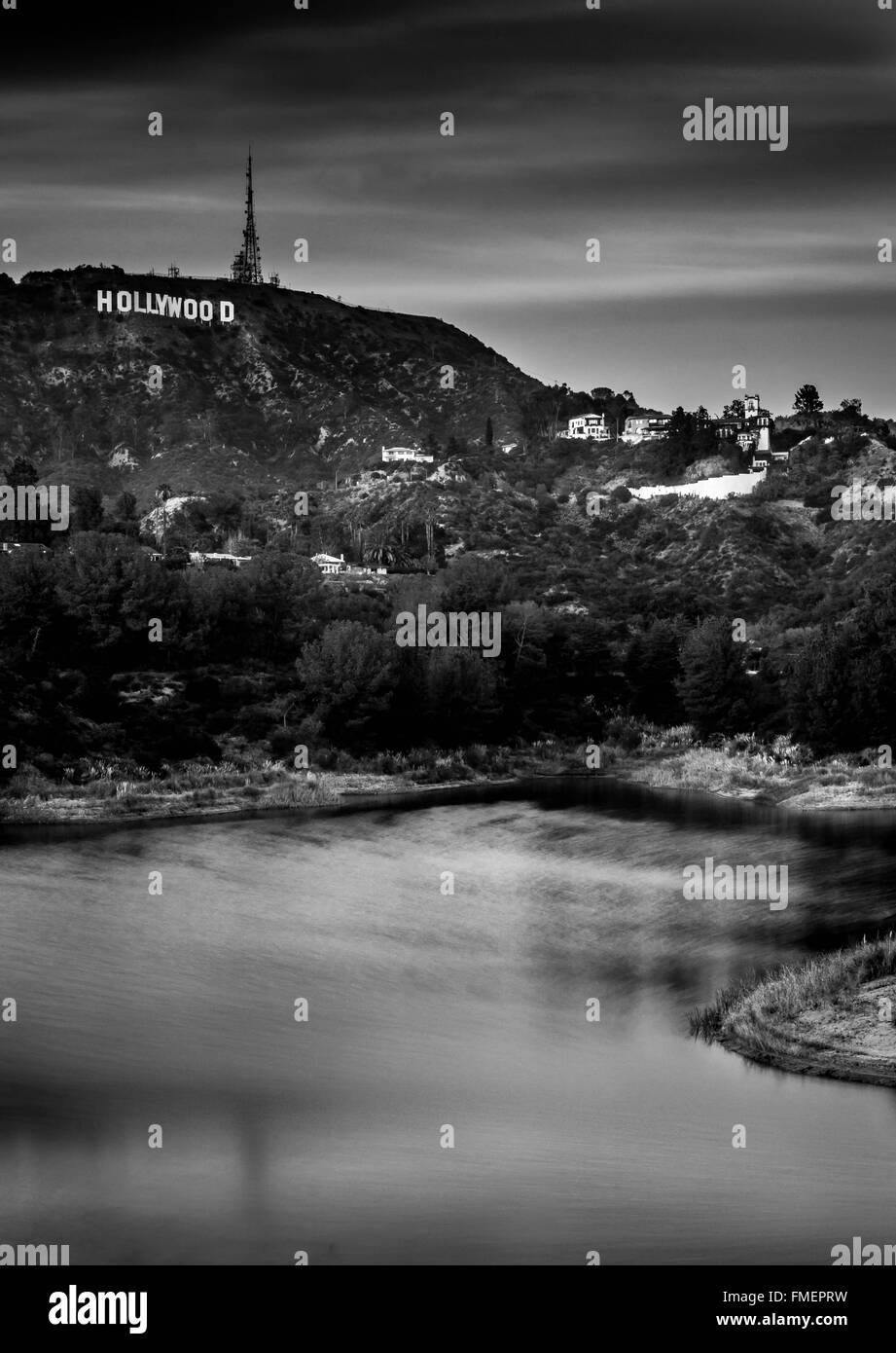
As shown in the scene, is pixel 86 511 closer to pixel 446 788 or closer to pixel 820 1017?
Answer: pixel 446 788

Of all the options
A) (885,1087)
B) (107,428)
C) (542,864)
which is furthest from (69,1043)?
(107,428)

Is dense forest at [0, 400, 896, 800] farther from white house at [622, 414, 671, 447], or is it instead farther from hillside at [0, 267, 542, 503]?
hillside at [0, 267, 542, 503]

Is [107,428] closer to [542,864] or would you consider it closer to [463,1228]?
[542,864]

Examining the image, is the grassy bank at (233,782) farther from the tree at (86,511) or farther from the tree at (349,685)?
the tree at (86,511)

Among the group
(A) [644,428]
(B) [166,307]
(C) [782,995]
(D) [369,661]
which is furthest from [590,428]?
(C) [782,995]

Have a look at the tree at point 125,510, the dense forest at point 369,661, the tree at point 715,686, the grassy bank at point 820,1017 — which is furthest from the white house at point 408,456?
the grassy bank at point 820,1017

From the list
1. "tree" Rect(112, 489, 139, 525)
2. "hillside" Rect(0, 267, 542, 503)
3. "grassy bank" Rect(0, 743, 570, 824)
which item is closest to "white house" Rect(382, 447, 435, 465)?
"hillside" Rect(0, 267, 542, 503)
